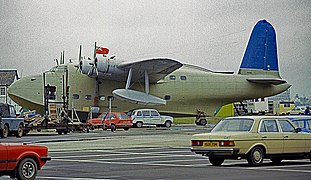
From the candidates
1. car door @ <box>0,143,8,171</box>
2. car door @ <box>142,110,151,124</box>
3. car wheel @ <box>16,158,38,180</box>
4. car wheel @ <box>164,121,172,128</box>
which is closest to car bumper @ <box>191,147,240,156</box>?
car wheel @ <box>16,158,38,180</box>

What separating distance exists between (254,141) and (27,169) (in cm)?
680

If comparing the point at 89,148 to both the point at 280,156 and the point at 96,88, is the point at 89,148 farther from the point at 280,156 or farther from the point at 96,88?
the point at 96,88

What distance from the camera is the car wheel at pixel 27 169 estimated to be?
1339cm

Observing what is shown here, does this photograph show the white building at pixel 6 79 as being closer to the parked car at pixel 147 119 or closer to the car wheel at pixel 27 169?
the parked car at pixel 147 119

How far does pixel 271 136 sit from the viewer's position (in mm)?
17672

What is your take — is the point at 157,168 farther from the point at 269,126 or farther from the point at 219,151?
the point at 269,126

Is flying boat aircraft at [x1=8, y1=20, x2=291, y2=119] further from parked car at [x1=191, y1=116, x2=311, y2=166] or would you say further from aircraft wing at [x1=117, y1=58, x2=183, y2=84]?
parked car at [x1=191, y1=116, x2=311, y2=166]

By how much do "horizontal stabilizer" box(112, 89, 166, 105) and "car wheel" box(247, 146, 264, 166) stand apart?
137ft

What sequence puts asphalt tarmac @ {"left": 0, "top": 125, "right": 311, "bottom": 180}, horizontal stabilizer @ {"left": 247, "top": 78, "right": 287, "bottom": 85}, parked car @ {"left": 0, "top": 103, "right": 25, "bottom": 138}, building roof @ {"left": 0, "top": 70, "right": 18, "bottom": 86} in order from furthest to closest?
1. building roof @ {"left": 0, "top": 70, "right": 18, "bottom": 86}
2. horizontal stabilizer @ {"left": 247, "top": 78, "right": 287, "bottom": 85}
3. parked car @ {"left": 0, "top": 103, "right": 25, "bottom": 138}
4. asphalt tarmac @ {"left": 0, "top": 125, "right": 311, "bottom": 180}

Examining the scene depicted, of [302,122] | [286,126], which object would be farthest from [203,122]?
[286,126]

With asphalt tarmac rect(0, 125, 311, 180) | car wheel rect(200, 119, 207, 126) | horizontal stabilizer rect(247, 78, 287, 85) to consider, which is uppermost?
horizontal stabilizer rect(247, 78, 287, 85)

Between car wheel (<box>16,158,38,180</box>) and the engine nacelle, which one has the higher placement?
the engine nacelle

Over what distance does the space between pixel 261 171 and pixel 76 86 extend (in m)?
46.6

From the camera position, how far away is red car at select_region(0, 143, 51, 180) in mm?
13070
